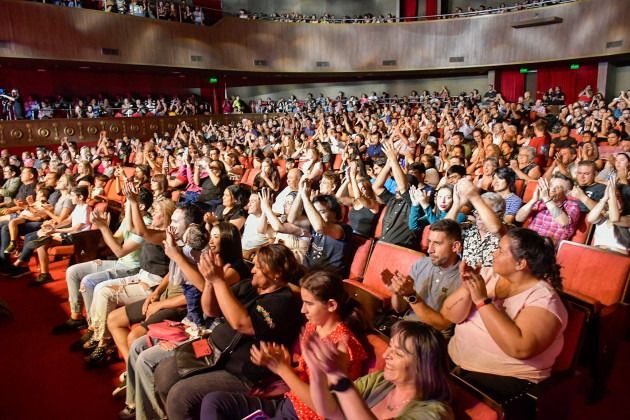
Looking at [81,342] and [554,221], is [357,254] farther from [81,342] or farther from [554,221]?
[81,342]

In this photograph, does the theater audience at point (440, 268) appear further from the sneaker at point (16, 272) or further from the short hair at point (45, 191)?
the short hair at point (45, 191)

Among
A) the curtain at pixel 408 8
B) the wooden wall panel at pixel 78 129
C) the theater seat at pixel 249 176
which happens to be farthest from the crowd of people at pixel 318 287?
the curtain at pixel 408 8

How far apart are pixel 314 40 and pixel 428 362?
15.5 m

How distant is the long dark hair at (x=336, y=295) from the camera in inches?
67.0

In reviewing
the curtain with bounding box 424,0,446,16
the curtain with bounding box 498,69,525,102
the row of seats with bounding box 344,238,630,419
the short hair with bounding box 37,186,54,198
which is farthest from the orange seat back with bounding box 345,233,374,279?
the curtain with bounding box 424,0,446,16

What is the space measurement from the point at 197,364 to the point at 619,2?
14.0 meters

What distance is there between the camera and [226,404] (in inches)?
70.1

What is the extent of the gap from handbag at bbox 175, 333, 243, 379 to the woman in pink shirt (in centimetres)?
95

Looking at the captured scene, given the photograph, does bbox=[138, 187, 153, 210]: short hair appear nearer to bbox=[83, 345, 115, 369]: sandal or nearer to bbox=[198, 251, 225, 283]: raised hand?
bbox=[83, 345, 115, 369]: sandal

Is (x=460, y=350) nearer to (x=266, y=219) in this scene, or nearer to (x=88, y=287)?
(x=266, y=219)

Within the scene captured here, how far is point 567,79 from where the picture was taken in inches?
573

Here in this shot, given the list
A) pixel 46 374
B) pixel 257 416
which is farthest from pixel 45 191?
pixel 257 416

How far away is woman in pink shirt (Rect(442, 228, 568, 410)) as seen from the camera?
4.93ft

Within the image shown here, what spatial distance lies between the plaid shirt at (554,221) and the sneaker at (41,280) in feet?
14.7
